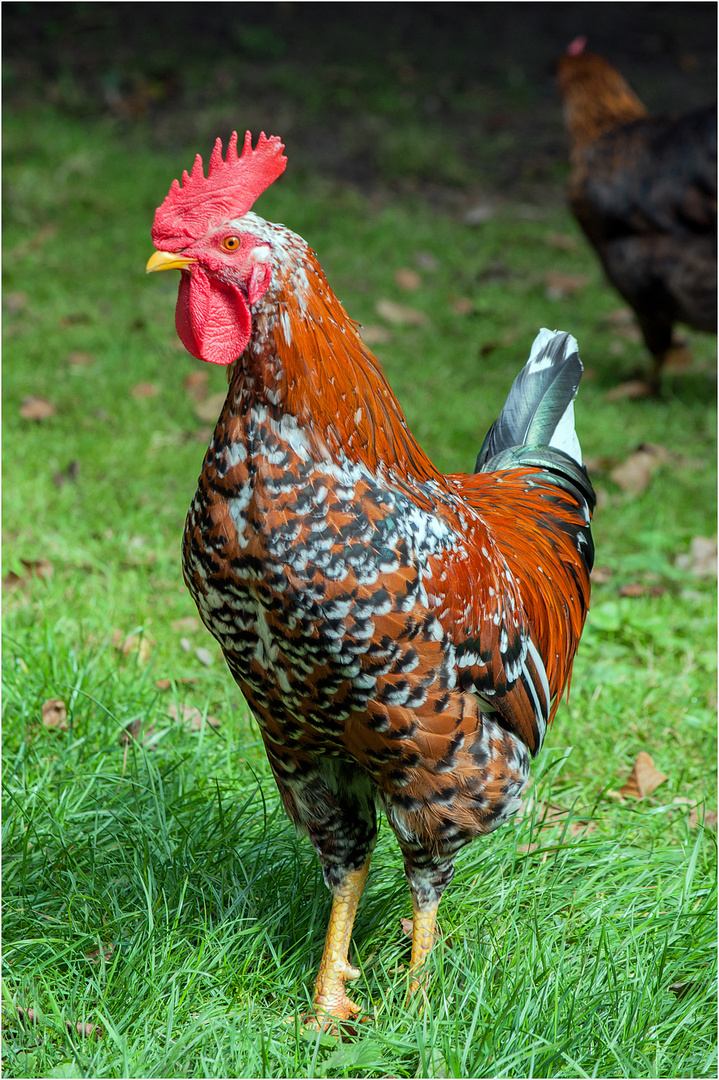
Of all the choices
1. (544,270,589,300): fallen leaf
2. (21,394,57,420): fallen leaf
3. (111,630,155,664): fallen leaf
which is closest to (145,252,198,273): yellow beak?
(111,630,155,664): fallen leaf

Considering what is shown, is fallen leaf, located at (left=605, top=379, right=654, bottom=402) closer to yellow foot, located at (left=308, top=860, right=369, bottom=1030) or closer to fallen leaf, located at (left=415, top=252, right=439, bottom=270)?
fallen leaf, located at (left=415, top=252, right=439, bottom=270)

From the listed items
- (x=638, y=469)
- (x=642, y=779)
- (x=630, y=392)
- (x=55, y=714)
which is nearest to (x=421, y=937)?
(x=642, y=779)

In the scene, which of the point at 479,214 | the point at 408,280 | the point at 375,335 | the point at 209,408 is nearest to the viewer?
the point at 209,408

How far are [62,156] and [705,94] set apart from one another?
6.72m

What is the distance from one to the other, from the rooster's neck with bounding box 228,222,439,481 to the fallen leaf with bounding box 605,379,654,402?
454 centimetres

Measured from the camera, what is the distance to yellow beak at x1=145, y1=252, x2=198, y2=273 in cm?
182

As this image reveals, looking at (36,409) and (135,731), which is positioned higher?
(36,409)

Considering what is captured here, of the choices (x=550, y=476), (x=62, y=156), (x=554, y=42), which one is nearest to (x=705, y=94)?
(x=554, y=42)

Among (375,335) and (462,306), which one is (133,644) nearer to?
(375,335)

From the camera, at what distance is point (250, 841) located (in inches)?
107

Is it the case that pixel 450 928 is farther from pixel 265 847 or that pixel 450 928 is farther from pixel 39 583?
pixel 39 583

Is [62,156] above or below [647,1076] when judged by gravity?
above

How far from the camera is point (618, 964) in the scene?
2.41 meters

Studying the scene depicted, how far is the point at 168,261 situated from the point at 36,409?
3506 mm
